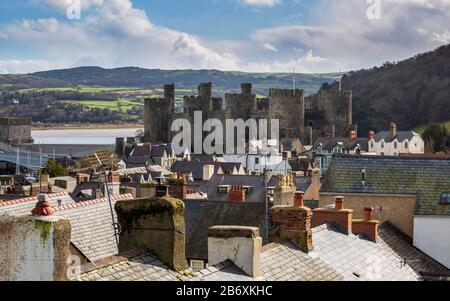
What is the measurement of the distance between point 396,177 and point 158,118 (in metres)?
78.1

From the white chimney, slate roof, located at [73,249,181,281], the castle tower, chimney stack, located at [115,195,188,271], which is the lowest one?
the white chimney

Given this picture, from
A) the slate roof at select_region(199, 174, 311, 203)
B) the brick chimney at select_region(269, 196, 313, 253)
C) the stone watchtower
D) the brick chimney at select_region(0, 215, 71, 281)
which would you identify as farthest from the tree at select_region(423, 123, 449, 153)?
the brick chimney at select_region(0, 215, 71, 281)

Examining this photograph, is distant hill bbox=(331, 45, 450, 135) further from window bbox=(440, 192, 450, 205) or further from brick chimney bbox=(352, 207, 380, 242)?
brick chimney bbox=(352, 207, 380, 242)

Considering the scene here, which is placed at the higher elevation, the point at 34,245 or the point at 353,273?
the point at 34,245

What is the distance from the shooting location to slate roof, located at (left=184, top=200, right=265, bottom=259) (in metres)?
24.4

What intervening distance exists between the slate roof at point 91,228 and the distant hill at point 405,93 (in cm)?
10365

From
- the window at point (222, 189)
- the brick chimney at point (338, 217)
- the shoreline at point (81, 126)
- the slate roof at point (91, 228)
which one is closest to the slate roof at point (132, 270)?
the slate roof at point (91, 228)

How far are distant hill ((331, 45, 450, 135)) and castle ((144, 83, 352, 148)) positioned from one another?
17376mm

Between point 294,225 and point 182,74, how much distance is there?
17803 cm

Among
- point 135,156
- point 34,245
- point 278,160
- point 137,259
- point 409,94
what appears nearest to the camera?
point 34,245

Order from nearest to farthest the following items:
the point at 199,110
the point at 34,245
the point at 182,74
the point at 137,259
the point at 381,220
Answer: the point at 34,245
the point at 137,259
the point at 381,220
the point at 199,110
the point at 182,74

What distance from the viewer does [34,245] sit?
10617 mm
